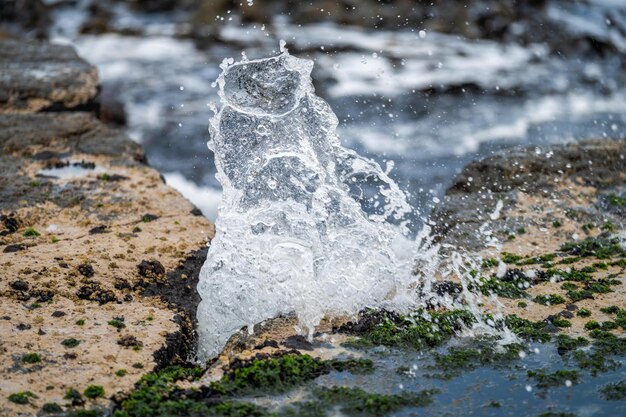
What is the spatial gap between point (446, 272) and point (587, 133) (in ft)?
15.0

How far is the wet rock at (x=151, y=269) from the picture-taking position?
4.07m

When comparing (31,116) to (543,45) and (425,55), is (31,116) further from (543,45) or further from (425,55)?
(543,45)

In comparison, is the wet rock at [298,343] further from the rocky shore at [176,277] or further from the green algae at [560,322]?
the green algae at [560,322]

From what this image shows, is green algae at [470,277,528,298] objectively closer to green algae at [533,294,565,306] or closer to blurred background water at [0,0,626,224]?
green algae at [533,294,565,306]

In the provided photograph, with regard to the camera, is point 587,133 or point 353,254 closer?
point 353,254

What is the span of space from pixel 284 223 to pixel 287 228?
3cm

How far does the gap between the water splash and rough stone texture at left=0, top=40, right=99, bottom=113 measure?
289cm

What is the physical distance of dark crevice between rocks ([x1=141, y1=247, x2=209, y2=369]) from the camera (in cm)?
352

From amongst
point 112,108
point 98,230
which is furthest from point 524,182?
point 112,108

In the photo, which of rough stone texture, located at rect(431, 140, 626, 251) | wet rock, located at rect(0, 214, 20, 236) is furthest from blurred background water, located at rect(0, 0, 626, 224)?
wet rock, located at rect(0, 214, 20, 236)

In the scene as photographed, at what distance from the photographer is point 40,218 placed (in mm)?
4684

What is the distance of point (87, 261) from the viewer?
13.5 ft

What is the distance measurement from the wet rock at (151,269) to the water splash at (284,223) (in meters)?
0.35

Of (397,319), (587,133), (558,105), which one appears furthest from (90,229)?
(558,105)
